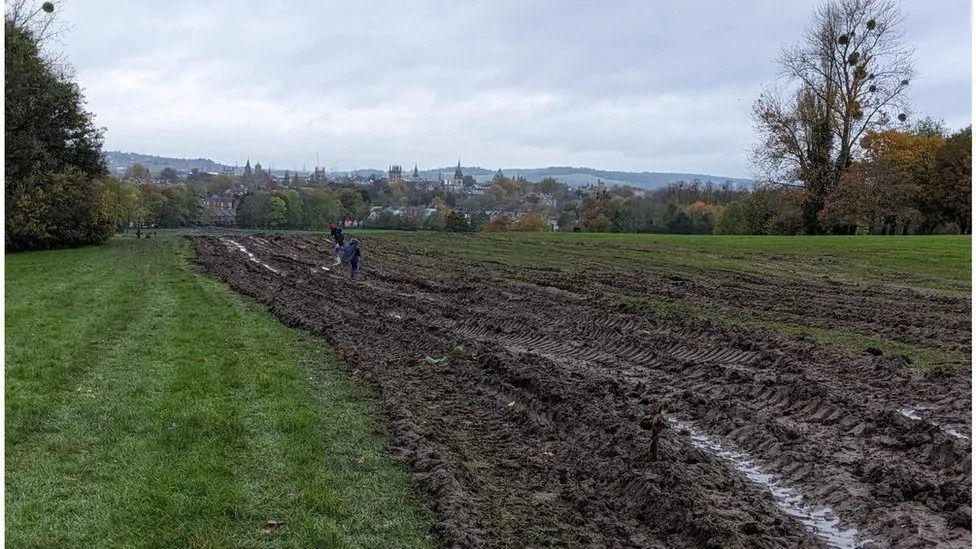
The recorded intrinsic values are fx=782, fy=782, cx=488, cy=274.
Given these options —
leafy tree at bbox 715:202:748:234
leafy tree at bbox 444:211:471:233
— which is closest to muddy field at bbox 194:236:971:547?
leafy tree at bbox 715:202:748:234

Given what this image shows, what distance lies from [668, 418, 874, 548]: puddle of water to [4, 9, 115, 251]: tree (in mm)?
28356

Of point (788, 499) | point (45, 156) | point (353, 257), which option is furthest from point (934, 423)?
point (45, 156)

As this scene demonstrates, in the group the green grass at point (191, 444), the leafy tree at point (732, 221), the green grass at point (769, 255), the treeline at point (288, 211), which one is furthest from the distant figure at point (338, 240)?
the treeline at point (288, 211)

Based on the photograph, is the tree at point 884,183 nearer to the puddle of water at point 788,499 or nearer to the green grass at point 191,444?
the green grass at point 191,444

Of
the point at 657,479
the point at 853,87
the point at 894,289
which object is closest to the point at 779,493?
the point at 657,479

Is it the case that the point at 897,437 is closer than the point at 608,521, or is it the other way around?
the point at 608,521

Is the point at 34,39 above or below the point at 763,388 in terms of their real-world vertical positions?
above

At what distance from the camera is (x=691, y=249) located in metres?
33.4

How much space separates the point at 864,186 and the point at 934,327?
113 feet

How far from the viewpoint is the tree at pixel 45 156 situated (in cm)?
2936

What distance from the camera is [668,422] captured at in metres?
7.92

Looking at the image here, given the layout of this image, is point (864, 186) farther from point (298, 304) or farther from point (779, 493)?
point (779, 493)

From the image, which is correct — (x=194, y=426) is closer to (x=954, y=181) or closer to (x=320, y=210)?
(x=954, y=181)

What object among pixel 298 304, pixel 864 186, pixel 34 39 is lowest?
pixel 298 304
